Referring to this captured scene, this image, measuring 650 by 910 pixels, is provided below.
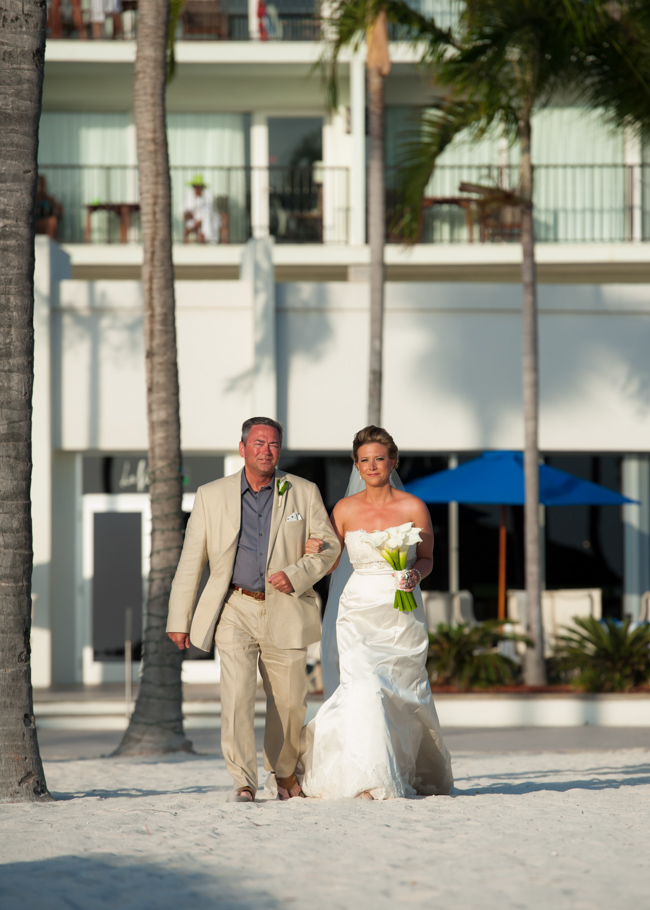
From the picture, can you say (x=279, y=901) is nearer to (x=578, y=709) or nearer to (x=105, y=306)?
(x=578, y=709)

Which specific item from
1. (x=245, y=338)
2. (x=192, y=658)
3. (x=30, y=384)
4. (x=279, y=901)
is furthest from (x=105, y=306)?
(x=279, y=901)

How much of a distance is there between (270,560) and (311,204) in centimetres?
1457

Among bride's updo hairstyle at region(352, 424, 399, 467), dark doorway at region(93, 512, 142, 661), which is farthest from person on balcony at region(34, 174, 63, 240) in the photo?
bride's updo hairstyle at region(352, 424, 399, 467)

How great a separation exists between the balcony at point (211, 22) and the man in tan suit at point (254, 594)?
15.0 meters

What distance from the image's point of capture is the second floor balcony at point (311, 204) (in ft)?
63.5

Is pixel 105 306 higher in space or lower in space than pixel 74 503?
higher

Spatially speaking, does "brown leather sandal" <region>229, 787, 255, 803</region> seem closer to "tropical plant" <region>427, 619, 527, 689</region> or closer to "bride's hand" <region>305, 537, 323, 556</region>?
"bride's hand" <region>305, 537, 323, 556</region>

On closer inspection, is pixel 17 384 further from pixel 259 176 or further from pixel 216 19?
pixel 216 19

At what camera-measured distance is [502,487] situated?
13102mm

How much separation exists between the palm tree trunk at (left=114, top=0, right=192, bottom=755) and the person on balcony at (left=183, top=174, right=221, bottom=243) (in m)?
8.84

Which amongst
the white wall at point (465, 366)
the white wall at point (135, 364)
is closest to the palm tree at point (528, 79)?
the white wall at point (465, 366)

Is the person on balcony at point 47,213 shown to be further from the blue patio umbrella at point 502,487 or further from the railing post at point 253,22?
the blue patio umbrella at point 502,487

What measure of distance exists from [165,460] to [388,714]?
15.0 feet

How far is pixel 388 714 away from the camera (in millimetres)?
6035
